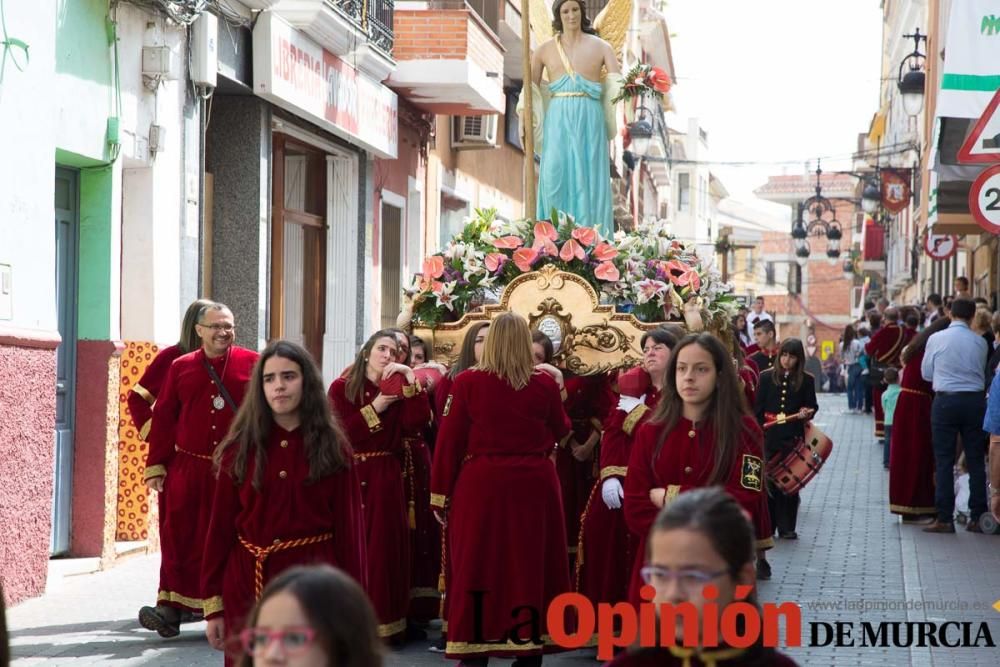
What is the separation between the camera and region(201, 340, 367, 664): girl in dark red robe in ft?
20.7

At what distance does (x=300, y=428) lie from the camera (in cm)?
637

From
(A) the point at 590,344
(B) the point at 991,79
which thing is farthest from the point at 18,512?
(B) the point at 991,79

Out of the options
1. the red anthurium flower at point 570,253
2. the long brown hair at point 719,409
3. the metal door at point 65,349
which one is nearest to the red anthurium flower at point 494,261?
the red anthurium flower at point 570,253

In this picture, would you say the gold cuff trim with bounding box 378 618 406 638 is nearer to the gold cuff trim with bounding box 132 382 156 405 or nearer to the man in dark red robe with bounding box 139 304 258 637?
the man in dark red robe with bounding box 139 304 258 637

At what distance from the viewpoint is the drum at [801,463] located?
12633 millimetres

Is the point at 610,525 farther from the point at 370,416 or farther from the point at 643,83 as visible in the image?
the point at 643,83

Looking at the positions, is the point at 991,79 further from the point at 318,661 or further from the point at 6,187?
the point at 318,661

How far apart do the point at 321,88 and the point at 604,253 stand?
249 inches

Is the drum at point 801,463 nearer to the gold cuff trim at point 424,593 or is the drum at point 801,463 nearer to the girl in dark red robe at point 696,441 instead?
the gold cuff trim at point 424,593

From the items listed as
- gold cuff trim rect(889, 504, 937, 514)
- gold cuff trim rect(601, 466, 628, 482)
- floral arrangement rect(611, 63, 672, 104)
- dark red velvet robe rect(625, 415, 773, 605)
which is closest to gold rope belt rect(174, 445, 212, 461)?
gold cuff trim rect(601, 466, 628, 482)

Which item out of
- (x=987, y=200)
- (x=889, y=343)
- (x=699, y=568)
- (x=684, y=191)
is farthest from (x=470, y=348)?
(x=684, y=191)

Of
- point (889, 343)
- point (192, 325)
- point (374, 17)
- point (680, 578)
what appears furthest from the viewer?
point (889, 343)

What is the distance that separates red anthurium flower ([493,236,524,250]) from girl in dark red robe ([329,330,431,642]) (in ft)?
6.78

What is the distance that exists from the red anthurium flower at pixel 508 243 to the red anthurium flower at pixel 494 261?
76mm
